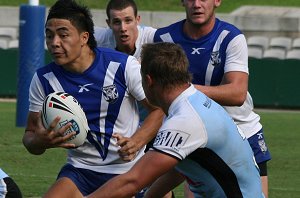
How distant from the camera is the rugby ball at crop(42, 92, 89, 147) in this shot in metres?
7.22

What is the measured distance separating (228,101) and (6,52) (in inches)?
677

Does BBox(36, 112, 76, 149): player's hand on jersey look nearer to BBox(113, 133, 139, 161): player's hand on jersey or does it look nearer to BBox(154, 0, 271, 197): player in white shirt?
BBox(113, 133, 139, 161): player's hand on jersey

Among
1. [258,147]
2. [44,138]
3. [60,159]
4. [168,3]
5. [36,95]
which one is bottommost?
[168,3]

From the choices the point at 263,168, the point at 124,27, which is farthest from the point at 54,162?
the point at 263,168

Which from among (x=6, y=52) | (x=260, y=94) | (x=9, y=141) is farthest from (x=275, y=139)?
(x=6, y=52)

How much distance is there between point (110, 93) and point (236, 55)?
1.09 m

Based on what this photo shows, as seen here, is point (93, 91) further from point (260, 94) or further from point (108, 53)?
point (260, 94)

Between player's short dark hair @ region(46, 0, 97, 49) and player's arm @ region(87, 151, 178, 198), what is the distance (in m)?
2.40

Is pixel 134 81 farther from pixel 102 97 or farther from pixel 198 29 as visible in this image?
pixel 198 29

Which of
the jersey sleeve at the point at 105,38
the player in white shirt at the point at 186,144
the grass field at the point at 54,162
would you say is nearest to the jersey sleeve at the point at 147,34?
the jersey sleeve at the point at 105,38

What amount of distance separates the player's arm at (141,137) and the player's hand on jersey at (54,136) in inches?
14.0

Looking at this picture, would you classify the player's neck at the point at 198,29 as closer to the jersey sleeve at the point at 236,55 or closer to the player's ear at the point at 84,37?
the jersey sleeve at the point at 236,55

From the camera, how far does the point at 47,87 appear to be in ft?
25.4

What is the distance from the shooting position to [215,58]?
805 centimetres
